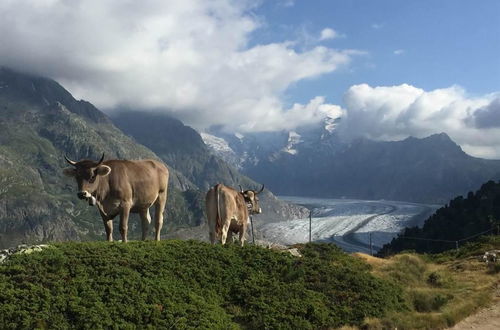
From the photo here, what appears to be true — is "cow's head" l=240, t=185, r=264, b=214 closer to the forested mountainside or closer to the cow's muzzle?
the cow's muzzle

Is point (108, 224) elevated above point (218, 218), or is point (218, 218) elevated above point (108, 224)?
point (218, 218)

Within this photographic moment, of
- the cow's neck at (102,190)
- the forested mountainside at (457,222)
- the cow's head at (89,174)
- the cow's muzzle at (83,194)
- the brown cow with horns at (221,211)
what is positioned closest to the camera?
the cow's muzzle at (83,194)

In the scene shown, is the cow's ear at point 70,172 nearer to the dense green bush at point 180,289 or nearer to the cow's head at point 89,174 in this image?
the cow's head at point 89,174

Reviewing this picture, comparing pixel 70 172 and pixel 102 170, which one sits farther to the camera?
pixel 70 172

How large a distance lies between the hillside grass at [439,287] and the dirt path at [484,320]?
21 centimetres

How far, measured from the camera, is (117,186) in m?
17.6

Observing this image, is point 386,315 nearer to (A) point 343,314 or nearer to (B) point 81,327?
(A) point 343,314

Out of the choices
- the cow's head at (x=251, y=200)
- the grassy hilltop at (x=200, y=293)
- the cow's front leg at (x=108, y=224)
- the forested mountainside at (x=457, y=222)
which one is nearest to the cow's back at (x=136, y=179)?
the cow's front leg at (x=108, y=224)

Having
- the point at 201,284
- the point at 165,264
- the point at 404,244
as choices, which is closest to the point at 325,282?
the point at 201,284

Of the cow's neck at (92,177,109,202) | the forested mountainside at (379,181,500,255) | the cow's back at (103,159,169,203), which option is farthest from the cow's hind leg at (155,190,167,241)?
the forested mountainside at (379,181,500,255)

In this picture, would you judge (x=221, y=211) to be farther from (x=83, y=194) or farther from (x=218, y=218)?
(x=83, y=194)

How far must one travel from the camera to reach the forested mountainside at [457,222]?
128875 millimetres

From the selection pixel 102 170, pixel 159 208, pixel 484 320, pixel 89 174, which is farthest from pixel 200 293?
pixel 484 320

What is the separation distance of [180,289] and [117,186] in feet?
19.9
